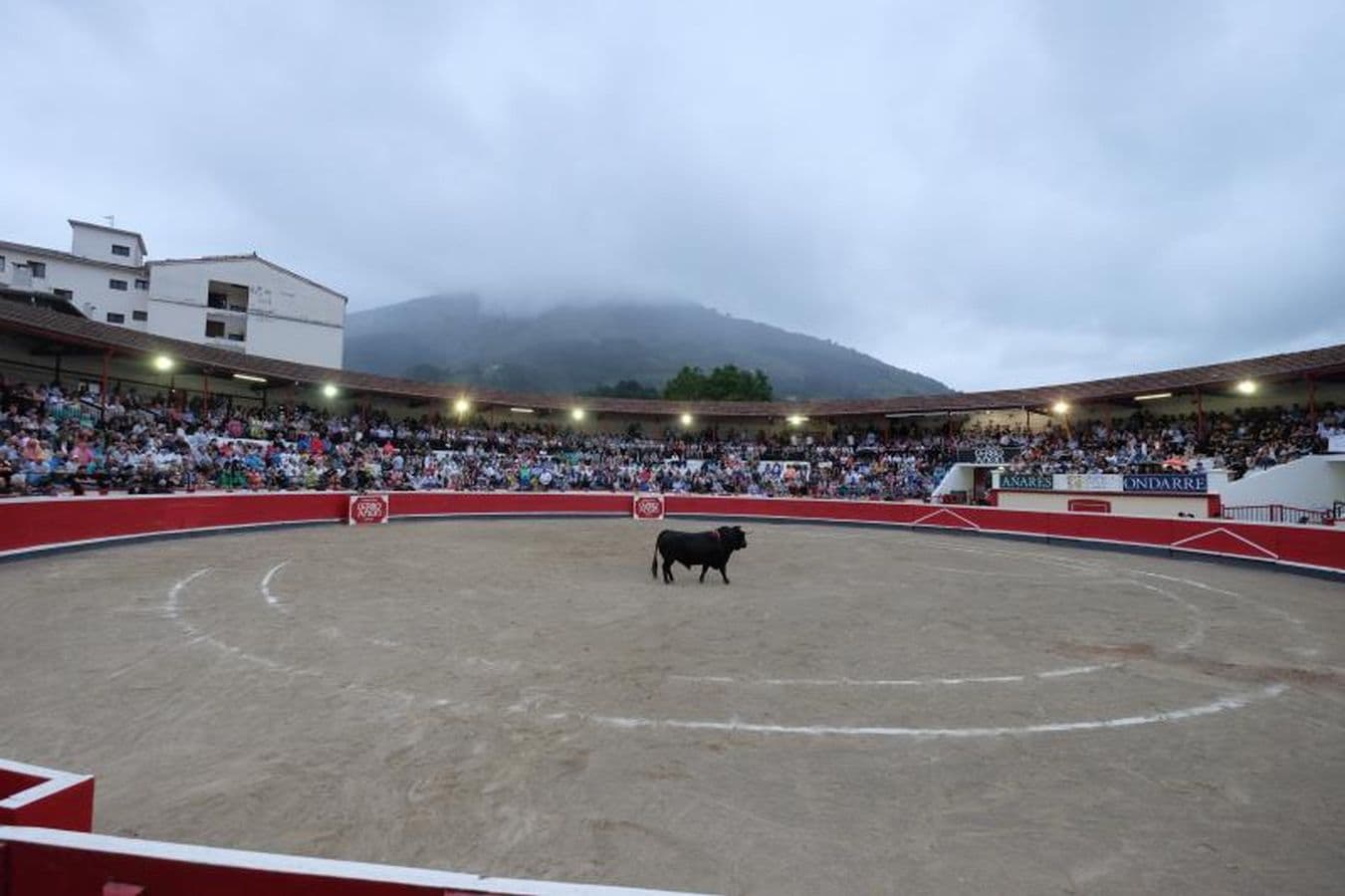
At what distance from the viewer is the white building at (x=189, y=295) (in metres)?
41.9

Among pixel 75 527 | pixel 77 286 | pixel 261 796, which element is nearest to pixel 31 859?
pixel 261 796

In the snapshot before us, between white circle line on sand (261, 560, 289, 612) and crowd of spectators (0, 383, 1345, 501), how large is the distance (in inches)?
327

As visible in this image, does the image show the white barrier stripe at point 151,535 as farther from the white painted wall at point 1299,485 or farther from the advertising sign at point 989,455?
the white painted wall at point 1299,485

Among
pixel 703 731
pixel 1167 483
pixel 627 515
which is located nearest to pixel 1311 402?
pixel 1167 483

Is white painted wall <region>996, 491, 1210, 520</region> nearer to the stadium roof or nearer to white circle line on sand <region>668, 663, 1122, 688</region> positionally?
the stadium roof

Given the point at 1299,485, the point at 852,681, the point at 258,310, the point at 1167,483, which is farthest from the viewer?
the point at 258,310

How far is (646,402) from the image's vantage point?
44.1 meters

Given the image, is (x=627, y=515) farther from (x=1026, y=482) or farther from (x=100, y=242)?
(x=100, y=242)

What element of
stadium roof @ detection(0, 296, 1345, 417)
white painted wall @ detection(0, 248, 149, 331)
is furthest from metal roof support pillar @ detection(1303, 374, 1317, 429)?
white painted wall @ detection(0, 248, 149, 331)

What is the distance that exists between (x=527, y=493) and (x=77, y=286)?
116 ft

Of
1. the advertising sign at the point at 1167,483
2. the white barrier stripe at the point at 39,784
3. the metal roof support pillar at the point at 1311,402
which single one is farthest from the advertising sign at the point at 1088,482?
the white barrier stripe at the point at 39,784

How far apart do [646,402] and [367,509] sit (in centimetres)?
2157

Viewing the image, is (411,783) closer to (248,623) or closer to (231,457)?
(248,623)

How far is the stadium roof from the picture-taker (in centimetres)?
2472
